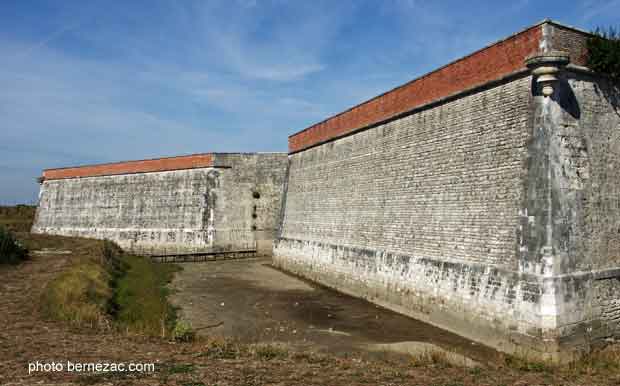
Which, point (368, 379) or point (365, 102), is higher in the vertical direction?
point (365, 102)

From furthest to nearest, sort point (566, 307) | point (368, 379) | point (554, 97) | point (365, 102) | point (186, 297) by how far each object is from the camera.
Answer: point (365, 102) → point (186, 297) → point (554, 97) → point (566, 307) → point (368, 379)

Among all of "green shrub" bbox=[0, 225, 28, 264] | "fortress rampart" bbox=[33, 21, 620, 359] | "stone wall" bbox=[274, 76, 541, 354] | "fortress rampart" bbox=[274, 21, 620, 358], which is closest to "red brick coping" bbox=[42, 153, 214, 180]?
"fortress rampart" bbox=[33, 21, 620, 359]

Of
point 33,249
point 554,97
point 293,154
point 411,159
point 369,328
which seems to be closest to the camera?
point 554,97

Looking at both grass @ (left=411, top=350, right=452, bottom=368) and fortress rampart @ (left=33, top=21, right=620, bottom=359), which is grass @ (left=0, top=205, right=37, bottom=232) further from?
grass @ (left=411, top=350, right=452, bottom=368)

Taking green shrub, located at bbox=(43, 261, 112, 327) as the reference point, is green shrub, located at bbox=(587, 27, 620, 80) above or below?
above

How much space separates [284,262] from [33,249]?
1296 cm

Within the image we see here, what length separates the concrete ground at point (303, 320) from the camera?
1020cm

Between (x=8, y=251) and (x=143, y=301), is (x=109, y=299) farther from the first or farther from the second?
(x=8, y=251)

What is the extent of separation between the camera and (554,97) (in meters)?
9.69

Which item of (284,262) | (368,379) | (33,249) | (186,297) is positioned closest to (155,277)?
(186,297)

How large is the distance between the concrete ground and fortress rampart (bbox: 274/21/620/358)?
2.58ft

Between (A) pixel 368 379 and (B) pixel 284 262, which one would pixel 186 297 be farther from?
(A) pixel 368 379

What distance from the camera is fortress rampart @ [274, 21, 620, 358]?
9297mm

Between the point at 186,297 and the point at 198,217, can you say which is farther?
the point at 198,217
